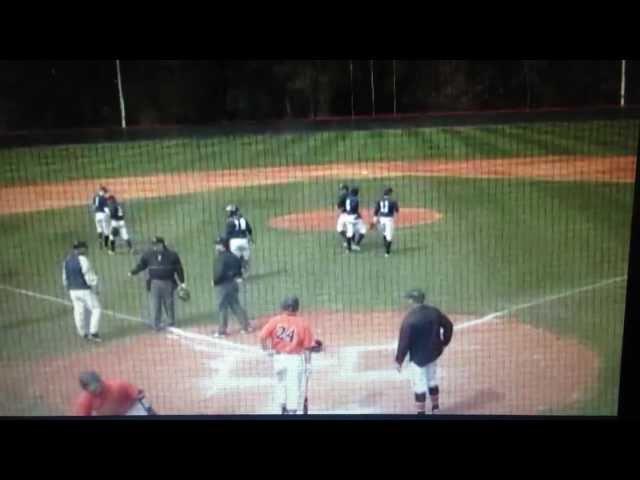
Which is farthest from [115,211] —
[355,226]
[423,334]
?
[423,334]

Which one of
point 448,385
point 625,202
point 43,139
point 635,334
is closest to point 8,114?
point 43,139

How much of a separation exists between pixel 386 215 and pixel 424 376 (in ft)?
2.63

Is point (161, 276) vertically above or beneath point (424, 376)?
above

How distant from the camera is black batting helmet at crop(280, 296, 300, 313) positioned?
3559 millimetres

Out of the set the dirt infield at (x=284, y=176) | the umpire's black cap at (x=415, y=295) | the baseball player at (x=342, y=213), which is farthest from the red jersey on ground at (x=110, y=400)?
the umpire's black cap at (x=415, y=295)

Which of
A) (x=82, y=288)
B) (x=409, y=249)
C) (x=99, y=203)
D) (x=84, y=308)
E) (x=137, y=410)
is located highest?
(x=99, y=203)

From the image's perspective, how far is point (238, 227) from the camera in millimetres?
3568

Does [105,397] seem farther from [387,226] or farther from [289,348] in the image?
[387,226]

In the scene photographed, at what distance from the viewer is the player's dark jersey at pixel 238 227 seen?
11.6 feet

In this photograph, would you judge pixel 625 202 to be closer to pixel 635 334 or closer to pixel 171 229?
pixel 635 334

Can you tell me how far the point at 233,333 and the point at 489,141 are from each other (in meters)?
1.54

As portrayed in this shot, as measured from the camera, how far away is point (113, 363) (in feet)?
11.8

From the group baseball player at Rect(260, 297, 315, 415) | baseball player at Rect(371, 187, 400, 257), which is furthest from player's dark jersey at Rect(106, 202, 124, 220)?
baseball player at Rect(371, 187, 400, 257)

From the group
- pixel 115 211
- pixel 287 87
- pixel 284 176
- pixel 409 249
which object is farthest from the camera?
pixel 409 249
